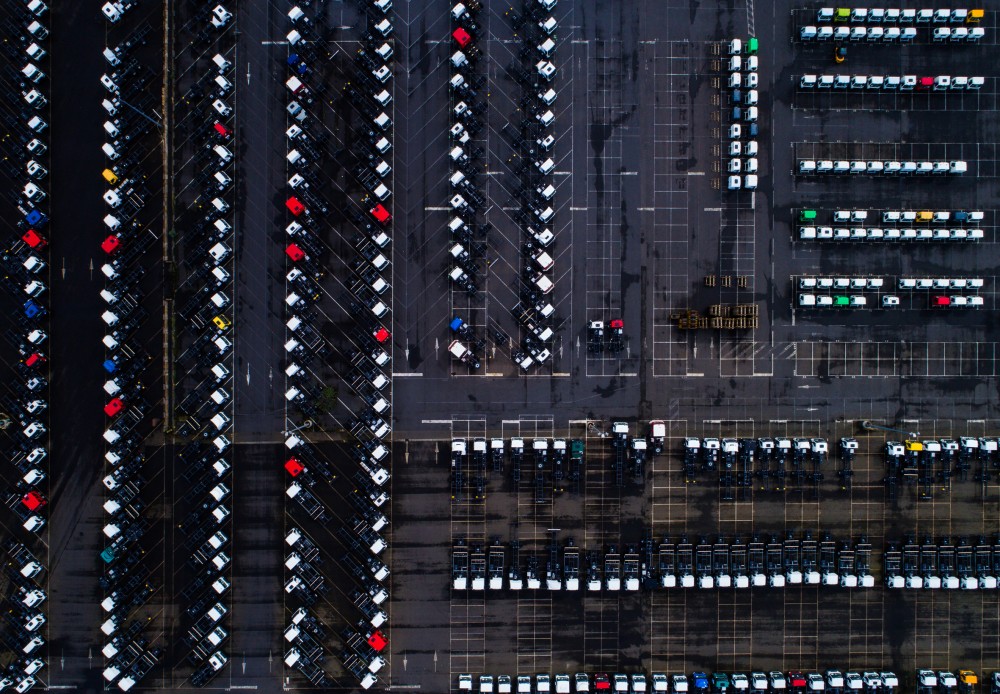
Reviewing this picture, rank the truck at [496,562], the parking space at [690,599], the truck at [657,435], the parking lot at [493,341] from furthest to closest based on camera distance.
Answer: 1. the parking space at [690,599]
2. the truck at [496,562]
3. the truck at [657,435]
4. the parking lot at [493,341]

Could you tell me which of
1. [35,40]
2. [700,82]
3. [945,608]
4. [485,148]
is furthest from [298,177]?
[945,608]

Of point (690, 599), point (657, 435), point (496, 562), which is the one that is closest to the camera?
point (657, 435)

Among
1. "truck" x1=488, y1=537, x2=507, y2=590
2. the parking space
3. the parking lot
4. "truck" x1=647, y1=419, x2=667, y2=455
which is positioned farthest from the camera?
the parking space

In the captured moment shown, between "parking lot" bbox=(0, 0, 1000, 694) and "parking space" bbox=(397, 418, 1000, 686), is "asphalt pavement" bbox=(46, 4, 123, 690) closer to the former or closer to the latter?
"parking lot" bbox=(0, 0, 1000, 694)

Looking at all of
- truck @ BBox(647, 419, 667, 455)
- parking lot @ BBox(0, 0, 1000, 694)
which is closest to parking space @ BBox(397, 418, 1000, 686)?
parking lot @ BBox(0, 0, 1000, 694)

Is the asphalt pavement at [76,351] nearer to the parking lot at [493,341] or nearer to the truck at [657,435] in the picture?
the parking lot at [493,341]

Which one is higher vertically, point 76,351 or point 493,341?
point 493,341

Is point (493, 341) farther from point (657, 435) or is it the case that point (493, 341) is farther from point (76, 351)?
point (76, 351)

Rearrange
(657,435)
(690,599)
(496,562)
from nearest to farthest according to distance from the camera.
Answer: (657,435)
(496,562)
(690,599)

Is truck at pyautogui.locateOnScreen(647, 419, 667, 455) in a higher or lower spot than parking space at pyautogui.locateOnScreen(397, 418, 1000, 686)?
higher

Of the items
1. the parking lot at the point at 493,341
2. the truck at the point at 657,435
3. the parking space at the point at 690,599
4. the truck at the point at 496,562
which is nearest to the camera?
the parking lot at the point at 493,341

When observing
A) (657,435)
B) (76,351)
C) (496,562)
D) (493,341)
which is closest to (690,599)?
(657,435)


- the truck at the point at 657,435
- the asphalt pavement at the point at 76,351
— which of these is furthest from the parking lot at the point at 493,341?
the truck at the point at 657,435
